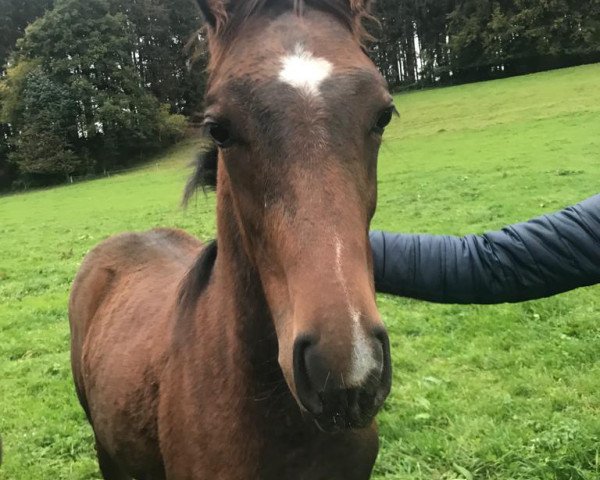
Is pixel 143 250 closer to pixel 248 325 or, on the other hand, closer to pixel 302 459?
pixel 248 325

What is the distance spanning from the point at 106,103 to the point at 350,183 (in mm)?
40069

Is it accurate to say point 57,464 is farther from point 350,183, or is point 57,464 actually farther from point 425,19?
point 425,19

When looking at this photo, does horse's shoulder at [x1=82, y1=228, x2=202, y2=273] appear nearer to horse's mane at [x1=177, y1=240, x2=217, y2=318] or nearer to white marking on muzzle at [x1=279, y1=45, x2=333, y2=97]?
horse's mane at [x1=177, y1=240, x2=217, y2=318]

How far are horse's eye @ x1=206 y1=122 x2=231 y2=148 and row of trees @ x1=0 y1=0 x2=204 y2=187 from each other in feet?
122

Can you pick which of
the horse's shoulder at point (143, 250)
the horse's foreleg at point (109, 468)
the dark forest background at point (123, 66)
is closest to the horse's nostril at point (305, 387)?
the horse's shoulder at point (143, 250)

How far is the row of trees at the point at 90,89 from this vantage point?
39750mm

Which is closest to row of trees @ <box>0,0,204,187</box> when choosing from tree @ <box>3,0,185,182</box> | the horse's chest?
tree @ <box>3,0,185,182</box>

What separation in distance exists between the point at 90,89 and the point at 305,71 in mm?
42284

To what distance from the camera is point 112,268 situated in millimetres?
4242

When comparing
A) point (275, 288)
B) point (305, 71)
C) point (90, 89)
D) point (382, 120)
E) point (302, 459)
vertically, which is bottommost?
point (302, 459)

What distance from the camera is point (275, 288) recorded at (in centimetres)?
187

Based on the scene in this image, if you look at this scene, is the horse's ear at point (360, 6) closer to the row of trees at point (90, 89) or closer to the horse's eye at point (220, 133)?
the horse's eye at point (220, 133)

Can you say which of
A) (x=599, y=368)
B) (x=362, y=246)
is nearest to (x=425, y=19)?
(x=599, y=368)

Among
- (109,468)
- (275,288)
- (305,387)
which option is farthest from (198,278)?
(109,468)
